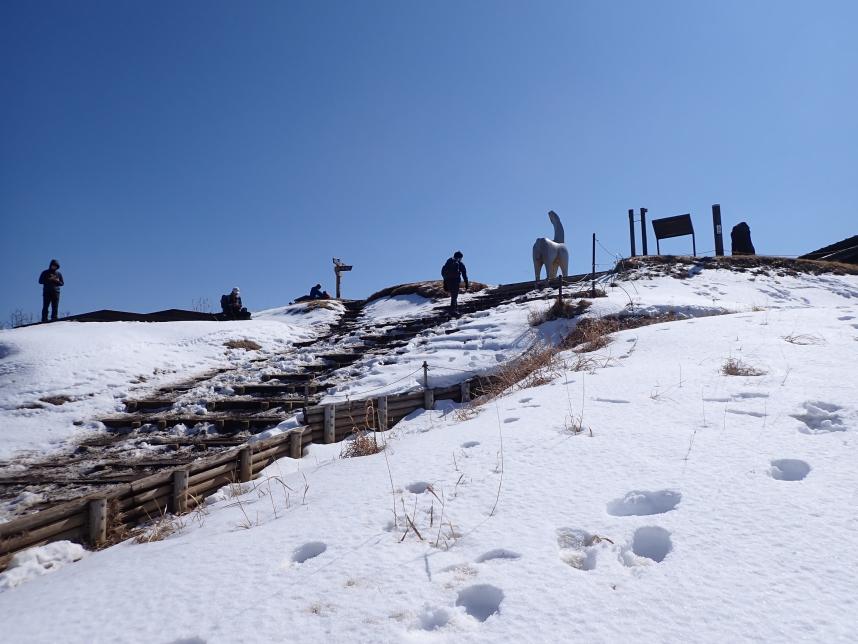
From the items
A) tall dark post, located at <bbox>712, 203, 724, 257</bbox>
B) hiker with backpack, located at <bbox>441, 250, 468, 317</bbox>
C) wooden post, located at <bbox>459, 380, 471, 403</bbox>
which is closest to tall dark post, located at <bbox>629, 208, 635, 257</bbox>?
tall dark post, located at <bbox>712, 203, 724, 257</bbox>

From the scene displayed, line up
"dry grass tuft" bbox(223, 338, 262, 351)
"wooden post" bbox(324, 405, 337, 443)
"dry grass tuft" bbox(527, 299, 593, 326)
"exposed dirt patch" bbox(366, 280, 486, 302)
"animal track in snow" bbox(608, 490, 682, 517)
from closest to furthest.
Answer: "animal track in snow" bbox(608, 490, 682, 517) < "wooden post" bbox(324, 405, 337, 443) < "dry grass tuft" bbox(527, 299, 593, 326) < "dry grass tuft" bbox(223, 338, 262, 351) < "exposed dirt patch" bbox(366, 280, 486, 302)

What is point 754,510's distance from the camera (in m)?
2.29

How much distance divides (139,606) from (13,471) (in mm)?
5194

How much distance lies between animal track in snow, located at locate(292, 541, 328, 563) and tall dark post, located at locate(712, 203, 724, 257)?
68.9 ft

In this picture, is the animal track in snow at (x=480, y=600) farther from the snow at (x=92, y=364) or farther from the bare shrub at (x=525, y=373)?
the snow at (x=92, y=364)

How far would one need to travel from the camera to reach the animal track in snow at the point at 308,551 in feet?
7.73

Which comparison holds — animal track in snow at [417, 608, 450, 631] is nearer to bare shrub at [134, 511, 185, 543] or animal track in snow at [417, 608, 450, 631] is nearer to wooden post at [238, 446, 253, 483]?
bare shrub at [134, 511, 185, 543]

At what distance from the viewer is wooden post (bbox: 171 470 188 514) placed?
4.06 meters

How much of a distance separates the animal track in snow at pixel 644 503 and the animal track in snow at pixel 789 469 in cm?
70

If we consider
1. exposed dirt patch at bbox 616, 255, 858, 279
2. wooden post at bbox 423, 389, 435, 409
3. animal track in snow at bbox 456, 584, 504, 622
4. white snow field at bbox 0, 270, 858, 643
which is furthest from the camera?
exposed dirt patch at bbox 616, 255, 858, 279

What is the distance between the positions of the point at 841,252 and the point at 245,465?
79.9ft

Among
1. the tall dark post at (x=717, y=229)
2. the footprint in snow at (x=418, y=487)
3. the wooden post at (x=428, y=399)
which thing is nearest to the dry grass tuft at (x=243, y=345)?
the wooden post at (x=428, y=399)

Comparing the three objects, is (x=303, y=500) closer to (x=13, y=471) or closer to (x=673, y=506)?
(x=673, y=506)

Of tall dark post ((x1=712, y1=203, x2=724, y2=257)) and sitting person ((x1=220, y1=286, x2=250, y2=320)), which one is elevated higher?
tall dark post ((x1=712, y1=203, x2=724, y2=257))
